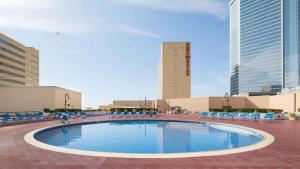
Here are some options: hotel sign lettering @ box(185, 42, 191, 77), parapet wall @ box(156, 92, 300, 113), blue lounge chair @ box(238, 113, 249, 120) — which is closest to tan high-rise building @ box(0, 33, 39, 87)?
parapet wall @ box(156, 92, 300, 113)

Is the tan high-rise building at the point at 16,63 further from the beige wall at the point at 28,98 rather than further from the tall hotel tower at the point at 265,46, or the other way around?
the tall hotel tower at the point at 265,46

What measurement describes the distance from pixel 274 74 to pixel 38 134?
89379 millimetres

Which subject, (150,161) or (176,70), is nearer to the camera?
(150,161)

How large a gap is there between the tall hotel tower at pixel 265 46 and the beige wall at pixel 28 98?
→ 7528cm

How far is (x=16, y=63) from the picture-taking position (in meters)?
71.4

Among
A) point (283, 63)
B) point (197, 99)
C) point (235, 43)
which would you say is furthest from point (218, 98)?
point (235, 43)

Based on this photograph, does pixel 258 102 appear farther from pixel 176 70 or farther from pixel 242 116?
pixel 176 70

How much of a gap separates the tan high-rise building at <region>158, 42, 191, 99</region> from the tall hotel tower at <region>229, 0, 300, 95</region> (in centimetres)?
2809

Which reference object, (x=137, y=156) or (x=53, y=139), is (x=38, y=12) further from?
(x=137, y=156)

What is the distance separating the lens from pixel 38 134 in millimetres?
12930

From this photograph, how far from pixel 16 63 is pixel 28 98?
48131mm

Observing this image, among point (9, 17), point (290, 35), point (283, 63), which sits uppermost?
point (290, 35)

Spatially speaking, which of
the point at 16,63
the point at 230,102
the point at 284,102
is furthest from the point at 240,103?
the point at 16,63

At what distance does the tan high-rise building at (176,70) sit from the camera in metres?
84.6
